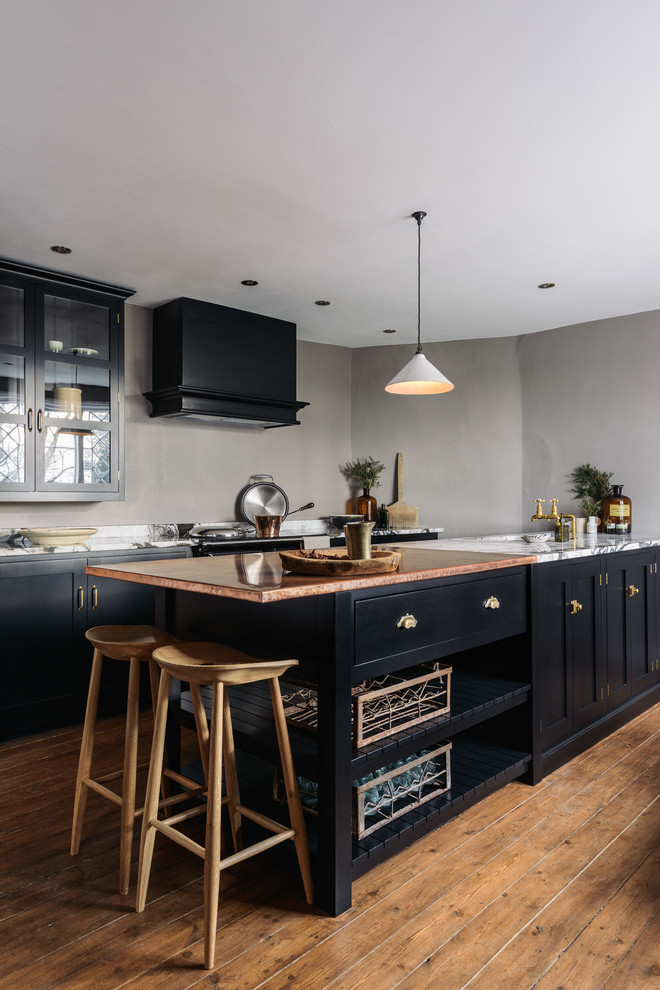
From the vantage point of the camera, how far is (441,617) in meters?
2.19

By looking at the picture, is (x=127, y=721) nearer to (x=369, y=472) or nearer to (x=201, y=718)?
(x=201, y=718)

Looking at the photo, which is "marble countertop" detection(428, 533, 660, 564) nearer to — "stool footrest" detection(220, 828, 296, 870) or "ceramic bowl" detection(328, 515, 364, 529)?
"stool footrest" detection(220, 828, 296, 870)

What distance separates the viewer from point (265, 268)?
3.74 metres

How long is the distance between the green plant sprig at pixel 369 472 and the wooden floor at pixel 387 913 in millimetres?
3542

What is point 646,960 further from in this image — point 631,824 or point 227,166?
point 227,166

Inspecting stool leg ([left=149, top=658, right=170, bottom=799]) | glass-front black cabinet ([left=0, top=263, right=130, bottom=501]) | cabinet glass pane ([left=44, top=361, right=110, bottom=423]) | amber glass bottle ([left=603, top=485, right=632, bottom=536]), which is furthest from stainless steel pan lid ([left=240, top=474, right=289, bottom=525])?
stool leg ([left=149, top=658, right=170, bottom=799])

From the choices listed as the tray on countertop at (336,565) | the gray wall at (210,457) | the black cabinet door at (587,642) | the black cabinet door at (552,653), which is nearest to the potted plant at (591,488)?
the black cabinet door at (587,642)

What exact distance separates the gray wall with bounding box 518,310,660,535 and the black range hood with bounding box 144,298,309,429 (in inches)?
76.0

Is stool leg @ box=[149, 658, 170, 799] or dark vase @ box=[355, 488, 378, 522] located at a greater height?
dark vase @ box=[355, 488, 378, 522]

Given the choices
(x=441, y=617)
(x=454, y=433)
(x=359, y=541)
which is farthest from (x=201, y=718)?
(x=454, y=433)

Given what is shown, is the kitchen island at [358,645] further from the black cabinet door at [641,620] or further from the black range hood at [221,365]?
the black range hood at [221,365]

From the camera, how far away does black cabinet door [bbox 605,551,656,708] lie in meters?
3.27

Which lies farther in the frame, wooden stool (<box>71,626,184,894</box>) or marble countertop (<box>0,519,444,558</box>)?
marble countertop (<box>0,519,444,558</box>)

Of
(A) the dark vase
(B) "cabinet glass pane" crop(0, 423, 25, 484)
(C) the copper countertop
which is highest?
(B) "cabinet glass pane" crop(0, 423, 25, 484)
